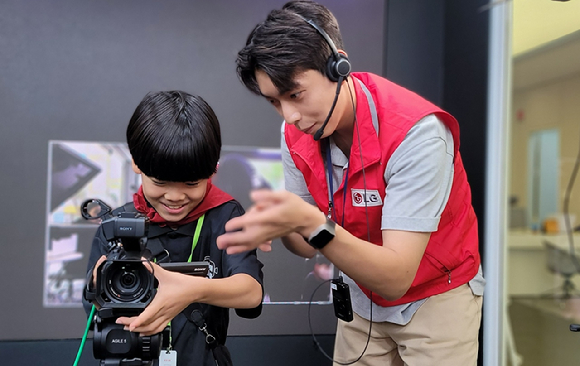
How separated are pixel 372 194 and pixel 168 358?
2.04 feet

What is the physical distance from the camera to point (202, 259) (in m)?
1.27

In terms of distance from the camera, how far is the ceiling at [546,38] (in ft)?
6.77

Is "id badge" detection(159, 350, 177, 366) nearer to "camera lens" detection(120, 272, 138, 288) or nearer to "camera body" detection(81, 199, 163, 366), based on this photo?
"camera body" detection(81, 199, 163, 366)

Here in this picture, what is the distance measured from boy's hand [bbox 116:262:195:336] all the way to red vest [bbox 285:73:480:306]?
45 centimetres

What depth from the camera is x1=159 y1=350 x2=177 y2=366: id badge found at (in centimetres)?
114

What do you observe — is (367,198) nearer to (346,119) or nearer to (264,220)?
(346,119)

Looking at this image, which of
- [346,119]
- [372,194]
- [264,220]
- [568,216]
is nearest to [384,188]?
[372,194]

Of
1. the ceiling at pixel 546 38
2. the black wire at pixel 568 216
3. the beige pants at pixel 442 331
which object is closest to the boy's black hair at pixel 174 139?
the beige pants at pixel 442 331

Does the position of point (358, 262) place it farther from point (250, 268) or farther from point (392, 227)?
point (250, 268)

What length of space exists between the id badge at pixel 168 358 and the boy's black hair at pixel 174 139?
0.41 m

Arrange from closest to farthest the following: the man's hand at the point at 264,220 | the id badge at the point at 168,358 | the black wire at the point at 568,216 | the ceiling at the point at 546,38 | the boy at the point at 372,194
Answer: the man's hand at the point at 264,220
the boy at the point at 372,194
the id badge at the point at 168,358
the ceiling at the point at 546,38
the black wire at the point at 568,216

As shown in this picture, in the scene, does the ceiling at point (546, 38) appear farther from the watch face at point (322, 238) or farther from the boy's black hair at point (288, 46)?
the watch face at point (322, 238)

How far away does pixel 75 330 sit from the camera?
2258 millimetres

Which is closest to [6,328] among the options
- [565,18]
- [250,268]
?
[250,268]
